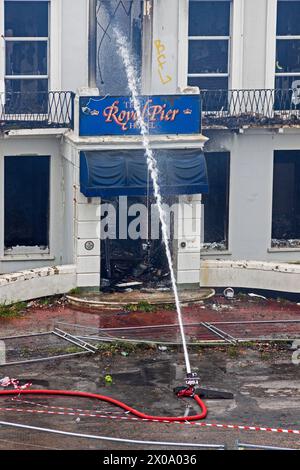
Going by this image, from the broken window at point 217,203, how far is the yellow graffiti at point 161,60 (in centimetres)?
211

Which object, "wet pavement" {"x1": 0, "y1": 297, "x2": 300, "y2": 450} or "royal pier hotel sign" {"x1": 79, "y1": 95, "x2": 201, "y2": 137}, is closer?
"wet pavement" {"x1": 0, "y1": 297, "x2": 300, "y2": 450}

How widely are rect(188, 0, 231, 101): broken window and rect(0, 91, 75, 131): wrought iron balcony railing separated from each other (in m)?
3.29

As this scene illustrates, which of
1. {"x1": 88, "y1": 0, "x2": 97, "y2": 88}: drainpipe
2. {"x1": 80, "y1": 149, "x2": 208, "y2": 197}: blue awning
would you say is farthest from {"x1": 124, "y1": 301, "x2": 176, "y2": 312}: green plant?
{"x1": 88, "y1": 0, "x2": 97, "y2": 88}: drainpipe

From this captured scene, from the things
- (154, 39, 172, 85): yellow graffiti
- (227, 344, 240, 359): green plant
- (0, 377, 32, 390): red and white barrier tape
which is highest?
(154, 39, 172, 85): yellow graffiti

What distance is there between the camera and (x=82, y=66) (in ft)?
96.0

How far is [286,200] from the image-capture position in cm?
3072

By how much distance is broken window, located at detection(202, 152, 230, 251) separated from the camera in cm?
3014

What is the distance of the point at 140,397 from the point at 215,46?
12135mm

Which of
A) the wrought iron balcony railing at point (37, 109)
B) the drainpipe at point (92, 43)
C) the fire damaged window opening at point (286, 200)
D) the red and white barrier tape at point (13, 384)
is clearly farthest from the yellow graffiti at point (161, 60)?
the red and white barrier tape at point (13, 384)

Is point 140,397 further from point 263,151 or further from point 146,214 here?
point 263,151

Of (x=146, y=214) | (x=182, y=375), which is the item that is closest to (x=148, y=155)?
(x=146, y=214)

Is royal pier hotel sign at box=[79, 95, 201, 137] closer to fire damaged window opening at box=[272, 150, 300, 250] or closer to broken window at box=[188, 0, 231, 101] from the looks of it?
broken window at box=[188, 0, 231, 101]

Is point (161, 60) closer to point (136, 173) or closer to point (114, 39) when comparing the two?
point (114, 39)

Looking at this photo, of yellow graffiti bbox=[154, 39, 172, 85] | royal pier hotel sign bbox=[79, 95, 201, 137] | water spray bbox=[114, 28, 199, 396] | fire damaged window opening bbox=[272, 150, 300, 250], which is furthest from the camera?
fire damaged window opening bbox=[272, 150, 300, 250]
